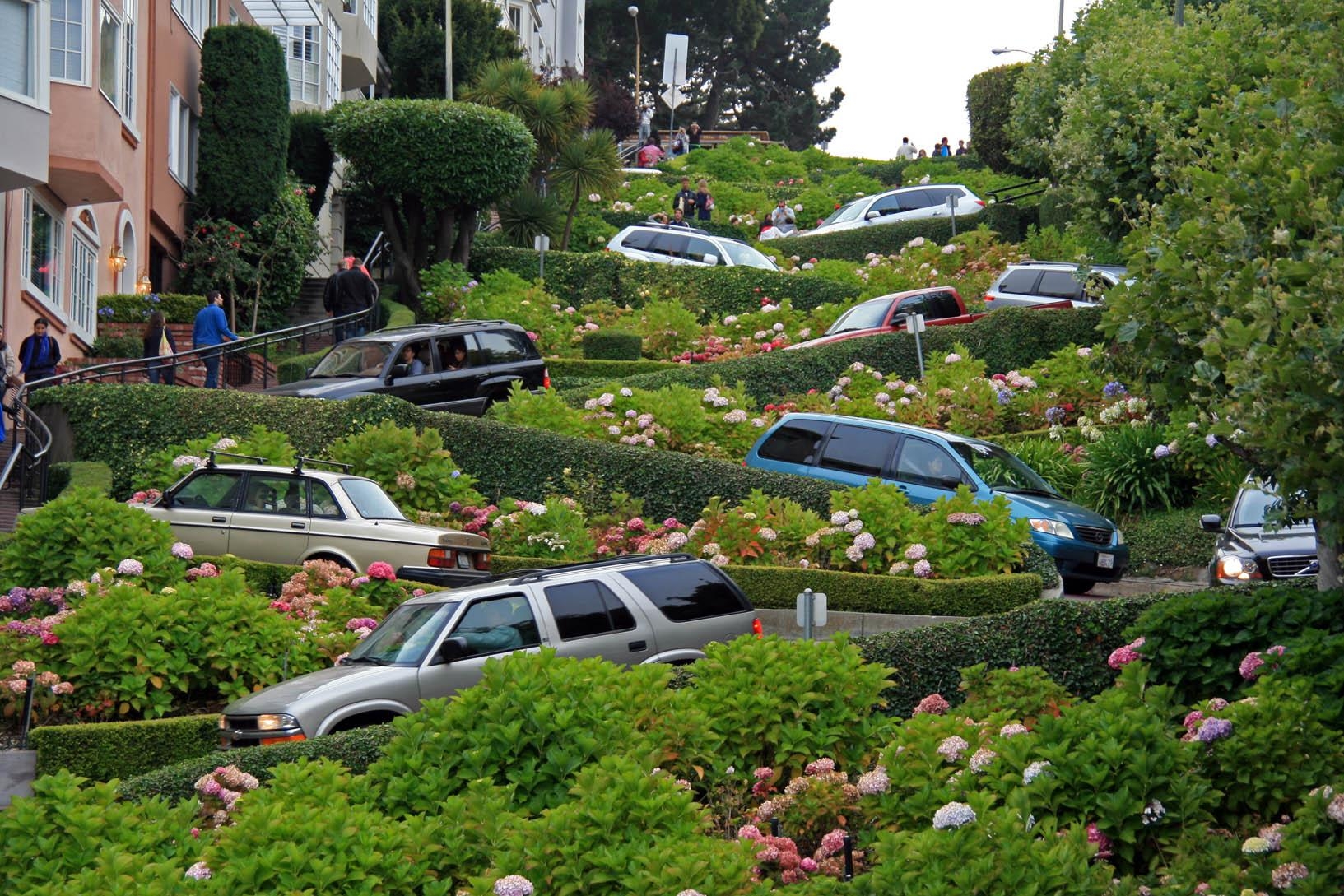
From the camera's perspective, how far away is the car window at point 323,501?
55.8ft

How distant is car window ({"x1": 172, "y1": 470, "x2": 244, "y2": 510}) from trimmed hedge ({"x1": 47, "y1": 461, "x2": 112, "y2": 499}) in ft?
4.85

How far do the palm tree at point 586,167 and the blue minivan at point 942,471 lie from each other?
20833 mm

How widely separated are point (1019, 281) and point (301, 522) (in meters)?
16.2

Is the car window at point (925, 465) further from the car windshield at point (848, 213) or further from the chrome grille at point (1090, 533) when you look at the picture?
the car windshield at point (848, 213)

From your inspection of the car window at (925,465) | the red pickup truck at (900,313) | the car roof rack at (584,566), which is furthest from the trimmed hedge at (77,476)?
the red pickup truck at (900,313)

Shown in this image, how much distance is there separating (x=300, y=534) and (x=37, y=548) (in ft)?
7.64

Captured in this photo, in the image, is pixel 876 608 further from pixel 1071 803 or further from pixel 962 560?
pixel 1071 803

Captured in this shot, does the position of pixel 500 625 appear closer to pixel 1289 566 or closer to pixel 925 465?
pixel 1289 566

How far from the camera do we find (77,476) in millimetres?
18781

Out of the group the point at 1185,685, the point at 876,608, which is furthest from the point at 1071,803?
the point at 876,608

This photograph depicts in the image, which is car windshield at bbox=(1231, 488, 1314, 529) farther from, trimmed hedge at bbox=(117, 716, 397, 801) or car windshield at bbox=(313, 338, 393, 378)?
car windshield at bbox=(313, 338, 393, 378)

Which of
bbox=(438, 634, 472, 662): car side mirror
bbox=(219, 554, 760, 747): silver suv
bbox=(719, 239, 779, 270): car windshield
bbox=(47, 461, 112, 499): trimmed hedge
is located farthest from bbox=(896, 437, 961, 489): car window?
bbox=(719, 239, 779, 270): car windshield

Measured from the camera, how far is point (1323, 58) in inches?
448

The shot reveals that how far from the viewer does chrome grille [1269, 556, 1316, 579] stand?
620 inches
